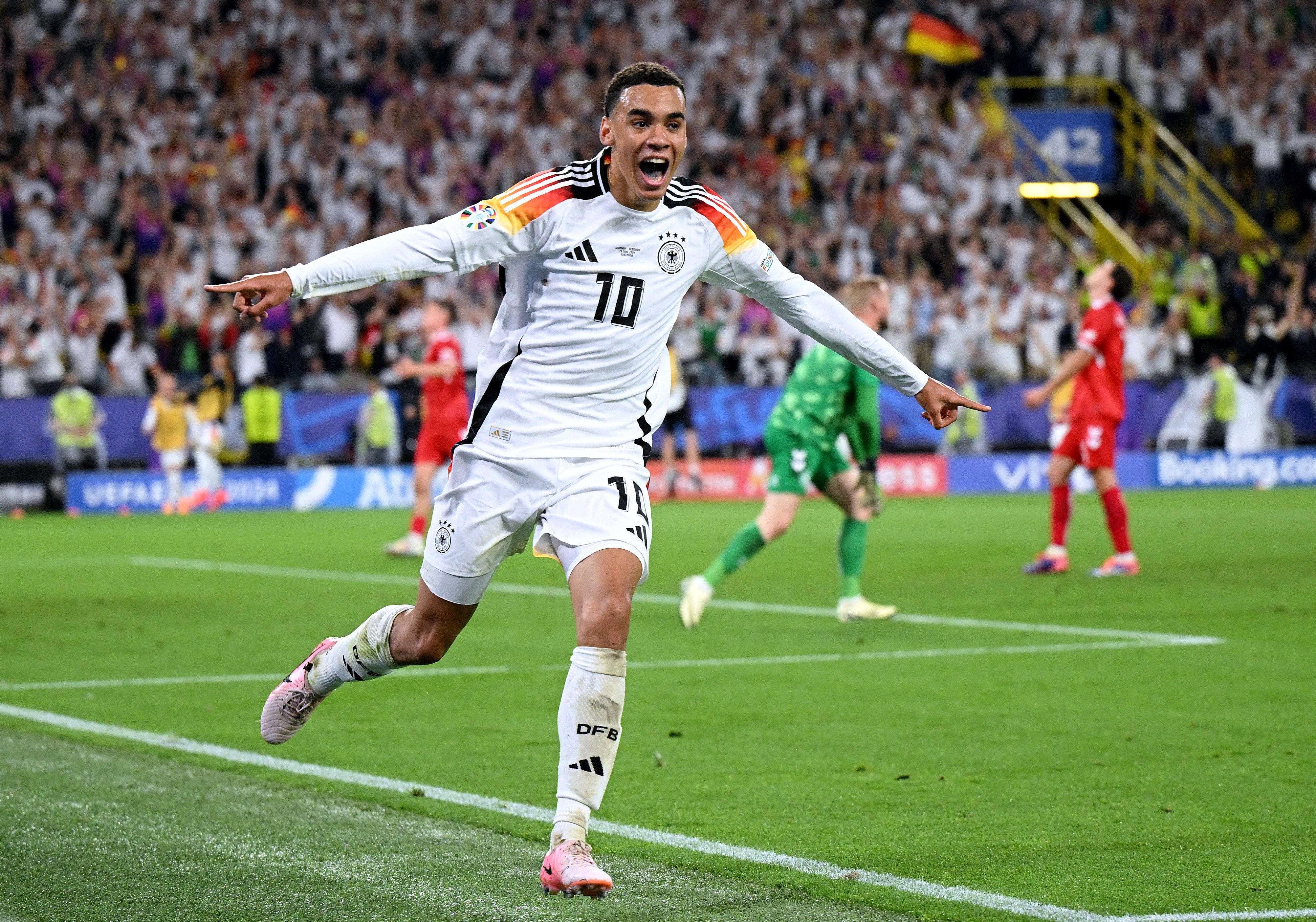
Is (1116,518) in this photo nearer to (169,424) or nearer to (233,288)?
(233,288)

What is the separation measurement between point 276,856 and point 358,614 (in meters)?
7.01

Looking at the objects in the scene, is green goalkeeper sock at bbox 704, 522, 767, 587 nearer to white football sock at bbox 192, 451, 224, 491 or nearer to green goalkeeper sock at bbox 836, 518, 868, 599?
green goalkeeper sock at bbox 836, 518, 868, 599

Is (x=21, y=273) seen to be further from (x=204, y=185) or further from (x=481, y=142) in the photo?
(x=481, y=142)

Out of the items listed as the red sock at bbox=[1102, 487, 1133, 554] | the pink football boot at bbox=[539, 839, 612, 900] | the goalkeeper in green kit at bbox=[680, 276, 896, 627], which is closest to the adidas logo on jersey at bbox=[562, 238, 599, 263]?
the pink football boot at bbox=[539, 839, 612, 900]

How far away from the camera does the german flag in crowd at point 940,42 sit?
115ft

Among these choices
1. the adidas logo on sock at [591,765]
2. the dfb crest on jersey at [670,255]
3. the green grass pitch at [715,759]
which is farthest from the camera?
the dfb crest on jersey at [670,255]

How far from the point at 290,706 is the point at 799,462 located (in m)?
5.75

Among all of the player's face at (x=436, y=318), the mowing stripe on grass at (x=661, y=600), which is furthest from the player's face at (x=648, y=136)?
the player's face at (x=436, y=318)

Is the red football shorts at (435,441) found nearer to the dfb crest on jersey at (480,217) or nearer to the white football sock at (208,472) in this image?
the white football sock at (208,472)

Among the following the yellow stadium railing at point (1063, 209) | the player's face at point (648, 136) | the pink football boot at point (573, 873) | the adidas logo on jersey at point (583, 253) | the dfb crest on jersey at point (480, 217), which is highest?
the yellow stadium railing at point (1063, 209)

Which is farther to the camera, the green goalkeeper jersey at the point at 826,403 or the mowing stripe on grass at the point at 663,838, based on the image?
the green goalkeeper jersey at the point at 826,403

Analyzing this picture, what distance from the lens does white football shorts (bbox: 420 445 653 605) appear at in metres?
5.30

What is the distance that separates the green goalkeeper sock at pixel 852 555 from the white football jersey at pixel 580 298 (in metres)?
6.23

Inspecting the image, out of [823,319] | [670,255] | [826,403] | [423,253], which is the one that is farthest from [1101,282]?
[423,253]
